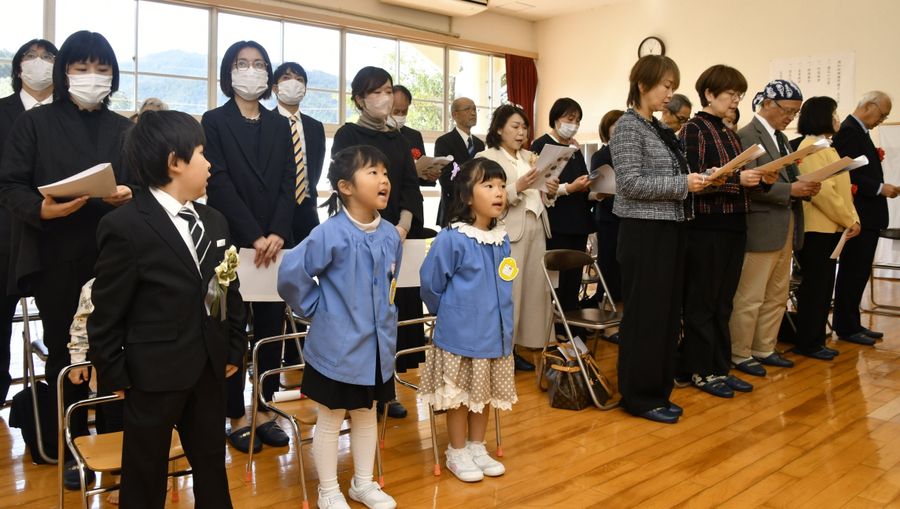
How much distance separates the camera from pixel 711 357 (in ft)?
13.0

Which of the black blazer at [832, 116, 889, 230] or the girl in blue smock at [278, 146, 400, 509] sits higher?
the black blazer at [832, 116, 889, 230]

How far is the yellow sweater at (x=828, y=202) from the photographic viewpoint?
180 inches

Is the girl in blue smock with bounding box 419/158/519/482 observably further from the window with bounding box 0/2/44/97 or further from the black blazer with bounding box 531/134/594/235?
the window with bounding box 0/2/44/97

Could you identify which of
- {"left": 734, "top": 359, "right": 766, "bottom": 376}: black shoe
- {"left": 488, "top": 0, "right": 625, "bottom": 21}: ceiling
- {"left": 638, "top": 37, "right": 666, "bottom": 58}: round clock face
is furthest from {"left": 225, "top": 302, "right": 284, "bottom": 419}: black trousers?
{"left": 488, "top": 0, "right": 625, "bottom": 21}: ceiling

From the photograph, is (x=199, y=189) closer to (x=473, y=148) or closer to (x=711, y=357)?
(x=711, y=357)

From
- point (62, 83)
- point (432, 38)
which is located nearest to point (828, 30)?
point (432, 38)

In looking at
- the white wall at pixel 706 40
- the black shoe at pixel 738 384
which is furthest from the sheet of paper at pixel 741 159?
the white wall at pixel 706 40

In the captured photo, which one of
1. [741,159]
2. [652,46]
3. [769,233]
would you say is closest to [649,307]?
[741,159]

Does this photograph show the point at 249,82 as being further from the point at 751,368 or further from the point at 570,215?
the point at 751,368


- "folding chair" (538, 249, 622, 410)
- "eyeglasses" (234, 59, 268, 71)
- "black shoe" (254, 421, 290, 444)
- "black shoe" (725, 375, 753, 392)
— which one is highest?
"eyeglasses" (234, 59, 268, 71)

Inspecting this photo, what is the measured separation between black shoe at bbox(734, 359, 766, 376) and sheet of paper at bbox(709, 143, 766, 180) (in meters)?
1.50

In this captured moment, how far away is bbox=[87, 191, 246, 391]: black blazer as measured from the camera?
172cm

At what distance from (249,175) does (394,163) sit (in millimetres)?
709

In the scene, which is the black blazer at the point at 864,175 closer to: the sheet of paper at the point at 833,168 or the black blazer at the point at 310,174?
the sheet of paper at the point at 833,168
